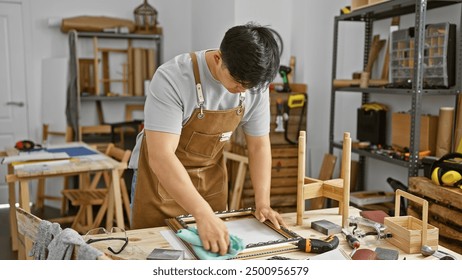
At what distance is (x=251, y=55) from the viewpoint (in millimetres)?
1272

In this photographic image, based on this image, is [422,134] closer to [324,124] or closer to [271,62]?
[324,124]

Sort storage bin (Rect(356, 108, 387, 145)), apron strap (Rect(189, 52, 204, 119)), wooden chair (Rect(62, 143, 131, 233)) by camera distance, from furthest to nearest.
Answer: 1. wooden chair (Rect(62, 143, 131, 233))
2. storage bin (Rect(356, 108, 387, 145))
3. apron strap (Rect(189, 52, 204, 119))

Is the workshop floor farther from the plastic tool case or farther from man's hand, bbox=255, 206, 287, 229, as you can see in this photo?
the plastic tool case

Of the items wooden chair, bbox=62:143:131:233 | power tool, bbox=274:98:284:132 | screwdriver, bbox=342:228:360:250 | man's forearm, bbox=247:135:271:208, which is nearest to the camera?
screwdriver, bbox=342:228:360:250

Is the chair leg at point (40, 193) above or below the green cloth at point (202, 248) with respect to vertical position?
below

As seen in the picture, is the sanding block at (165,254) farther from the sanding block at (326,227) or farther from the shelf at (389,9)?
the shelf at (389,9)

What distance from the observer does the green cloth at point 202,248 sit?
4.07 ft

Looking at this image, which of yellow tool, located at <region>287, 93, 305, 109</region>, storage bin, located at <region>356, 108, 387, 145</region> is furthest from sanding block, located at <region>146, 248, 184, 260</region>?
yellow tool, located at <region>287, 93, 305, 109</region>

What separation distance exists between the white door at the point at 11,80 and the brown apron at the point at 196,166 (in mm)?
3815

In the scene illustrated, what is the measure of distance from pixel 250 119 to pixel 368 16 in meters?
2.18

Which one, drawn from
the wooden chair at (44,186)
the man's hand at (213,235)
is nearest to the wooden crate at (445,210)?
the man's hand at (213,235)

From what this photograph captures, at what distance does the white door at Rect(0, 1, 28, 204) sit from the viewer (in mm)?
4984

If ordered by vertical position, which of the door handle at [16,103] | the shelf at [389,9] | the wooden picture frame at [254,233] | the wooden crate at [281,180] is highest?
the shelf at [389,9]

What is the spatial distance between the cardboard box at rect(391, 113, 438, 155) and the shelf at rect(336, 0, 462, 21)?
0.70 meters
